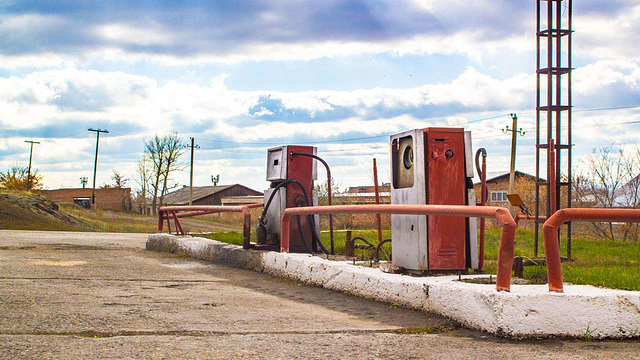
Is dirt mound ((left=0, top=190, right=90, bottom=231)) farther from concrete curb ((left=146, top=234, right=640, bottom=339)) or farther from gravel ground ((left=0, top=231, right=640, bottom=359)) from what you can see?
concrete curb ((left=146, top=234, right=640, bottom=339))

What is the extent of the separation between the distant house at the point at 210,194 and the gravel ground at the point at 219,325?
301 feet

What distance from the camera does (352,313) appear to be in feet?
21.5

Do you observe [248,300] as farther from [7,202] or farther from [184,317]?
[7,202]

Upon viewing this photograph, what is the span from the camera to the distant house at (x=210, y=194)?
10011 cm

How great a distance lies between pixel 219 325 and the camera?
5.62m

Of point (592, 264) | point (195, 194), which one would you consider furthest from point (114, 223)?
point (195, 194)

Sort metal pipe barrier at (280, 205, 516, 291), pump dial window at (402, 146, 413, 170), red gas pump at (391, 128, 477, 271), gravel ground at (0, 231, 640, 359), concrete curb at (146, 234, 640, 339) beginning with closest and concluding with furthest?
1. gravel ground at (0, 231, 640, 359)
2. concrete curb at (146, 234, 640, 339)
3. metal pipe barrier at (280, 205, 516, 291)
4. red gas pump at (391, 128, 477, 271)
5. pump dial window at (402, 146, 413, 170)

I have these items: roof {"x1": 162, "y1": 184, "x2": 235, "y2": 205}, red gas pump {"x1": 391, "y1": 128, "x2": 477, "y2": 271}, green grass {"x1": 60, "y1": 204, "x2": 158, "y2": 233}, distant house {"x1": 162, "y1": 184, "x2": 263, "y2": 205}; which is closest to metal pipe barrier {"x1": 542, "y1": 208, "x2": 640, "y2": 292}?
red gas pump {"x1": 391, "y1": 128, "x2": 477, "y2": 271}

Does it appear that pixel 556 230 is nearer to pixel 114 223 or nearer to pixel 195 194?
pixel 114 223

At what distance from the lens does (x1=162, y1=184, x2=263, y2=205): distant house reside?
328 feet

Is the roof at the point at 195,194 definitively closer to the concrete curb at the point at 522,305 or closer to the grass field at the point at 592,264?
the grass field at the point at 592,264

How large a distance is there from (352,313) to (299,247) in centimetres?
414

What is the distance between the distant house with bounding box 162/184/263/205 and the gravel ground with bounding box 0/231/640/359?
91750 mm

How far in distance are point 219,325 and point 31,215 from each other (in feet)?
115
